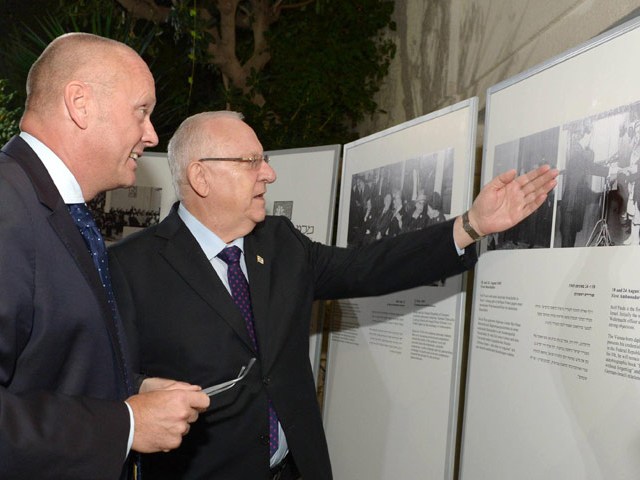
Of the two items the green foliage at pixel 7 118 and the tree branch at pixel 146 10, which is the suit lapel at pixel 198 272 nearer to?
the green foliage at pixel 7 118

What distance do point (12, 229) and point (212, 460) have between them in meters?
1.19

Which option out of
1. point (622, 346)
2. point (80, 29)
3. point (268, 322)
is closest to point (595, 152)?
point (622, 346)

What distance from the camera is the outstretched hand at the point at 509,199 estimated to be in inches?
81.7

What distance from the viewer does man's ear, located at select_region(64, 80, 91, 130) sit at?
5.28 feet

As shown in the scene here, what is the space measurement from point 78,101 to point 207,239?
39.0 inches

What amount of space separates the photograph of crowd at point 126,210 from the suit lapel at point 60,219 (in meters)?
2.77

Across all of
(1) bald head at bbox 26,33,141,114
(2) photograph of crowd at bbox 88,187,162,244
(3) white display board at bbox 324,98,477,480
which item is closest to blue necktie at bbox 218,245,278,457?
(3) white display board at bbox 324,98,477,480

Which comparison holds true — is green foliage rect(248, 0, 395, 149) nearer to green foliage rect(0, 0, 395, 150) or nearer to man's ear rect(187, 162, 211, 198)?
green foliage rect(0, 0, 395, 150)

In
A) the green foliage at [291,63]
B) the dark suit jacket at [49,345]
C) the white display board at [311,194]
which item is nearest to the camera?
the dark suit jacket at [49,345]

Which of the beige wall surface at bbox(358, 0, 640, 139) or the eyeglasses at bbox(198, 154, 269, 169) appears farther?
the beige wall surface at bbox(358, 0, 640, 139)

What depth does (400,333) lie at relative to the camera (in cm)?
289

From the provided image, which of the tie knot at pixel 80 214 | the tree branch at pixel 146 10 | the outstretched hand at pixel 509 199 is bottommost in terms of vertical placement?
the tie knot at pixel 80 214

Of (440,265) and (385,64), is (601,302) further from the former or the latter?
(385,64)

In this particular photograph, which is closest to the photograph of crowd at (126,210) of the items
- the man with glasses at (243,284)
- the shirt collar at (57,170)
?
the man with glasses at (243,284)
